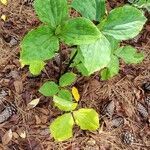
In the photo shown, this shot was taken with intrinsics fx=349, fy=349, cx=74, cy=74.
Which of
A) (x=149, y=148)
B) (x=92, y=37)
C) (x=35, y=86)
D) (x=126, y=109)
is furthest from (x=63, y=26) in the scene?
(x=149, y=148)

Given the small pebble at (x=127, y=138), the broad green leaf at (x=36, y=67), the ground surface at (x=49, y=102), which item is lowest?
the small pebble at (x=127, y=138)

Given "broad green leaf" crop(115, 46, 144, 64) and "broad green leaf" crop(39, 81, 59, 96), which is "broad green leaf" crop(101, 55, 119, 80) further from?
"broad green leaf" crop(39, 81, 59, 96)

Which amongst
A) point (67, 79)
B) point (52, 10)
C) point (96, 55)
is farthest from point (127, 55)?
point (52, 10)

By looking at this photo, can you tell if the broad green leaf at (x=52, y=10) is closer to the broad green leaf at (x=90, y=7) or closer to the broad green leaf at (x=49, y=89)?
the broad green leaf at (x=90, y=7)

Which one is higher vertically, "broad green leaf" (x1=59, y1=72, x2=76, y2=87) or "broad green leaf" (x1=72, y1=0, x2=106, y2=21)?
"broad green leaf" (x1=72, y1=0, x2=106, y2=21)

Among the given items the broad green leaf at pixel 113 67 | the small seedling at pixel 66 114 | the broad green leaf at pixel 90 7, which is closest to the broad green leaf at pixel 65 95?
the small seedling at pixel 66 114

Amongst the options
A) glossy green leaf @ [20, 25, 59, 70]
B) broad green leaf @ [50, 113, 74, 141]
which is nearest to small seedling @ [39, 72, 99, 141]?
broad green leaf @ [50, 113, 74, 141]

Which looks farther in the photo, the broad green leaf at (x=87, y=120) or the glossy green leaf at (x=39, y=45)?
the broad green leaf at (x=87, y=120)
